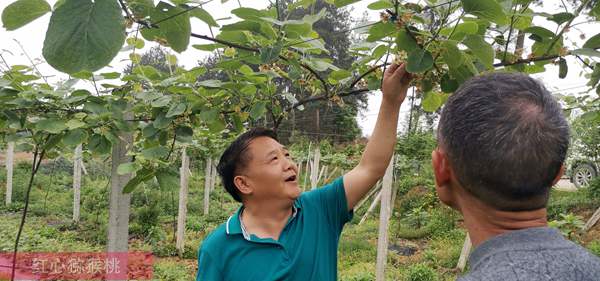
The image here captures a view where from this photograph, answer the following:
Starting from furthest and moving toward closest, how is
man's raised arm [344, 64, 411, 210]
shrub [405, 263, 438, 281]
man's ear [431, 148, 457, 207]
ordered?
1. shrub [405, 263, 438, 281]
2. man's raised arm [344, 64, 411, 210]
3. man's ear [431, 148, 457, 207]

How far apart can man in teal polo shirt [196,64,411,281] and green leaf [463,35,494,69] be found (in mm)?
283

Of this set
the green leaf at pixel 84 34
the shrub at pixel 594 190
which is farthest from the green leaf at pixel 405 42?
the shrub at pixel 594 190

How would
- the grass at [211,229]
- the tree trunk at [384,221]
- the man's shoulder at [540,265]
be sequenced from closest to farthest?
the man's shoulder at [540,265] < the tree trunk at [384,221] < the grass at [211,229]

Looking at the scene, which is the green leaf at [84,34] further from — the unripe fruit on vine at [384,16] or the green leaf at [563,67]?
the green leaf at [563,67]

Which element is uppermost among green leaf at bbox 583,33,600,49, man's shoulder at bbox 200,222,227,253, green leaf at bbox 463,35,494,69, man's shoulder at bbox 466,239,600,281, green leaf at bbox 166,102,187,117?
green leaf at bbox 583,33,600,49

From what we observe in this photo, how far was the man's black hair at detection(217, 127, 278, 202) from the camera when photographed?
4.40 ft

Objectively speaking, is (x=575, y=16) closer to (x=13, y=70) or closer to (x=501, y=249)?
(x=501, y=249)

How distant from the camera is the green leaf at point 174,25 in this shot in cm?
80

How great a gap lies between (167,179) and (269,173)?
0.52m

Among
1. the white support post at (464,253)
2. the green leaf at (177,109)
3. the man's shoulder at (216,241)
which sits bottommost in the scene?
the white support post at (464,253)

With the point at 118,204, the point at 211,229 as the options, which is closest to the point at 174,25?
the point at 118,204

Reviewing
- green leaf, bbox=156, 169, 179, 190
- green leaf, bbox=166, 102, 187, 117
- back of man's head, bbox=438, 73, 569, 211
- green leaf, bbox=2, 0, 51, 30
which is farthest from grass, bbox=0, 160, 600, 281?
green leaf, bbox=2, 0, 51, 30

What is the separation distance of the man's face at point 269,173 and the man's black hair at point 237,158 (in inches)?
0.6

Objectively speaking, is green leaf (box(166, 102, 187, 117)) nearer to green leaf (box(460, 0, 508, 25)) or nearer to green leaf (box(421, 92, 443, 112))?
green leaf (box(421, 92, 443, 112))
